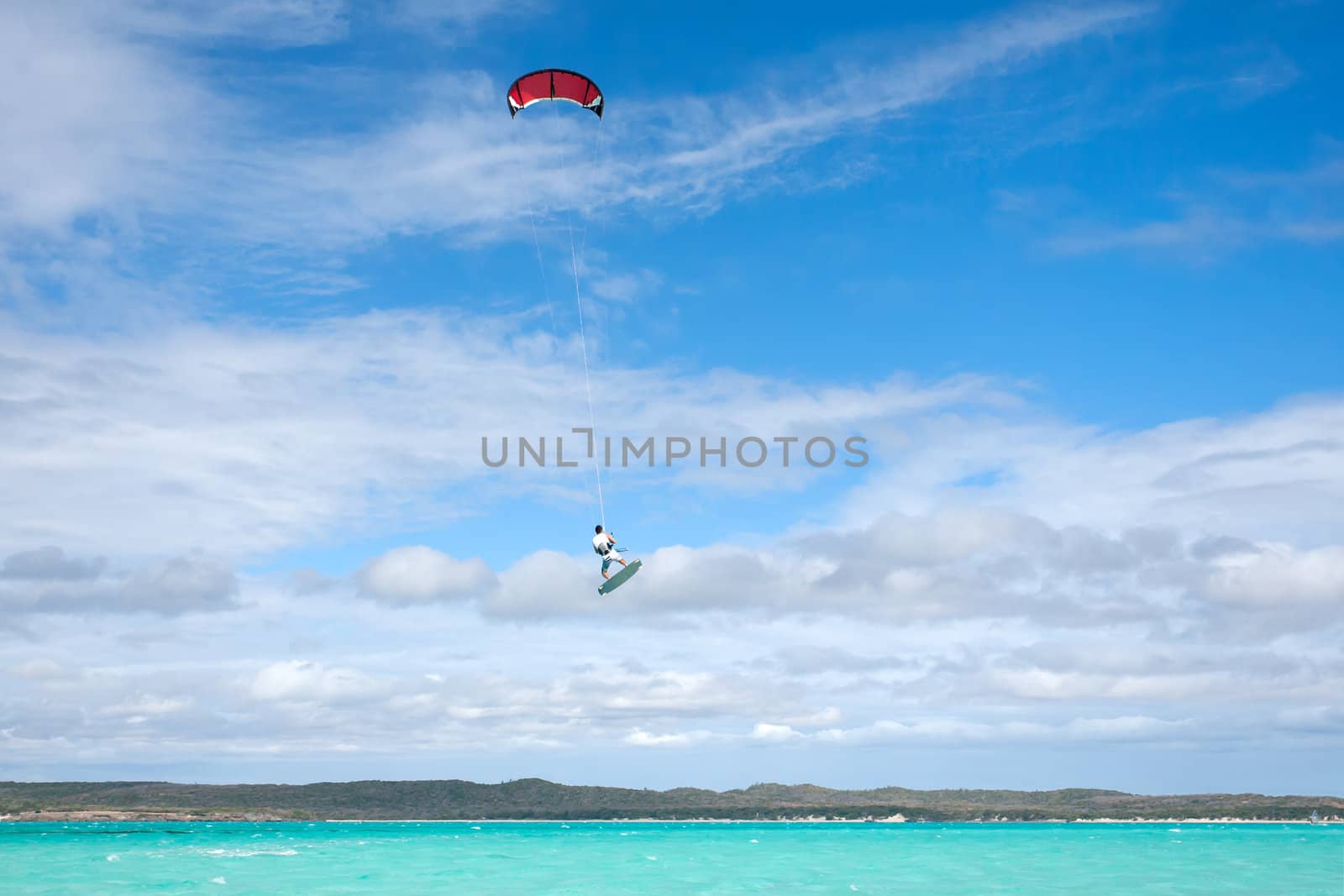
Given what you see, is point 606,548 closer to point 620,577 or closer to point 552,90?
point 620,577

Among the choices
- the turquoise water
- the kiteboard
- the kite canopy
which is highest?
the kite canopy

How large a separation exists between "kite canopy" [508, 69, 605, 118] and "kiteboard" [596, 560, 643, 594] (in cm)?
1279

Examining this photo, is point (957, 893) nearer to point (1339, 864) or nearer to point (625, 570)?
point (625, 570)

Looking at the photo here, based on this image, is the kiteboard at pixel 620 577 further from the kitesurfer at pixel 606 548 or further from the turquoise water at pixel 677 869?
the turquoise water at pixel 677 869

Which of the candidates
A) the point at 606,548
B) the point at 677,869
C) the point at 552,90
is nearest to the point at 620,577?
the point at 606,548

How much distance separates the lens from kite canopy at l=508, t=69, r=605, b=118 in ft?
92.2

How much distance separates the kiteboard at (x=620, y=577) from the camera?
2683 cm

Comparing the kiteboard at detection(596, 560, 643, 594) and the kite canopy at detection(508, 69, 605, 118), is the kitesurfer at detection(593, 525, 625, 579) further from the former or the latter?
the kite canopy at detection(508, 69, 605, 118)

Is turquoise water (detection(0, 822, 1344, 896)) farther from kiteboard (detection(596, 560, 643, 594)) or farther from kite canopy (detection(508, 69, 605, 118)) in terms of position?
kite canopy (detection(508, 69, 605, 118))

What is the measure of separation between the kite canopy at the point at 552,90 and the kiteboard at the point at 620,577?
12.8 metres

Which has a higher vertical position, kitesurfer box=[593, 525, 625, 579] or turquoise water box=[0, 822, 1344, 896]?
kitesurfer box=[593, 525, 625, 579]

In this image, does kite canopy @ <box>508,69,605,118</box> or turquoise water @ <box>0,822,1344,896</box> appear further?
turquoise water @ <box>0,822,1344,896</box>

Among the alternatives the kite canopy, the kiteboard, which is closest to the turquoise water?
the kiteboard

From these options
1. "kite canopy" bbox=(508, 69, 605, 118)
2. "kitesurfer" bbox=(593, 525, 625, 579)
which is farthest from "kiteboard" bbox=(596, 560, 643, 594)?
"kite canopy" bbox=(508, 69, 605, 118)
